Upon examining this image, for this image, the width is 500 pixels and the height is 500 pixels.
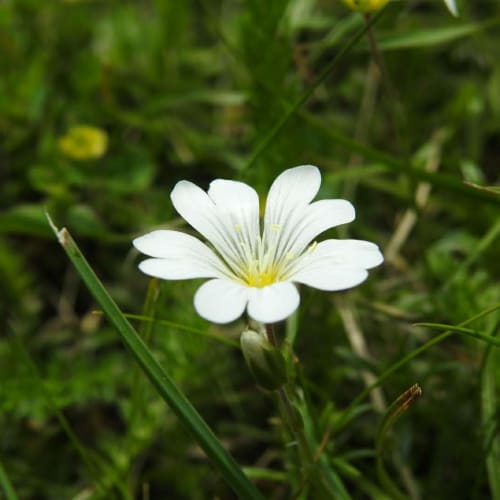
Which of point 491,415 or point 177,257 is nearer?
point 177,257

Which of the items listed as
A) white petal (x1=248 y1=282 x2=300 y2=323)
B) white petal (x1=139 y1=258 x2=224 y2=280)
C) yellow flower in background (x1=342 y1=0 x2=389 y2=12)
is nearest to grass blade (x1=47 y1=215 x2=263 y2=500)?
white petal (x1=139 y1=258 x2=224 y2=280)

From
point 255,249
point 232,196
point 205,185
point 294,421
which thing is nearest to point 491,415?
point 294,421

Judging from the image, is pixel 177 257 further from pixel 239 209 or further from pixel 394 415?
pixel 394 415

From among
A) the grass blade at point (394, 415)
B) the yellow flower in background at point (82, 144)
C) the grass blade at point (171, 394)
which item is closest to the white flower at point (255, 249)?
the grass blade at point (171, 394)

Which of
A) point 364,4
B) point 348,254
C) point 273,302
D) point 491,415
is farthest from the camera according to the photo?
point 364,4

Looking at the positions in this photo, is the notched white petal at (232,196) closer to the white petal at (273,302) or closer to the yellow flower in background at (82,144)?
the white petal at (273,302)

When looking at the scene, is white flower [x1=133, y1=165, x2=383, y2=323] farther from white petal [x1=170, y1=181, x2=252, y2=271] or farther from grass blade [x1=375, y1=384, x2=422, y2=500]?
grass blade [x1=375, y1=384, x2=422, y2=500]
